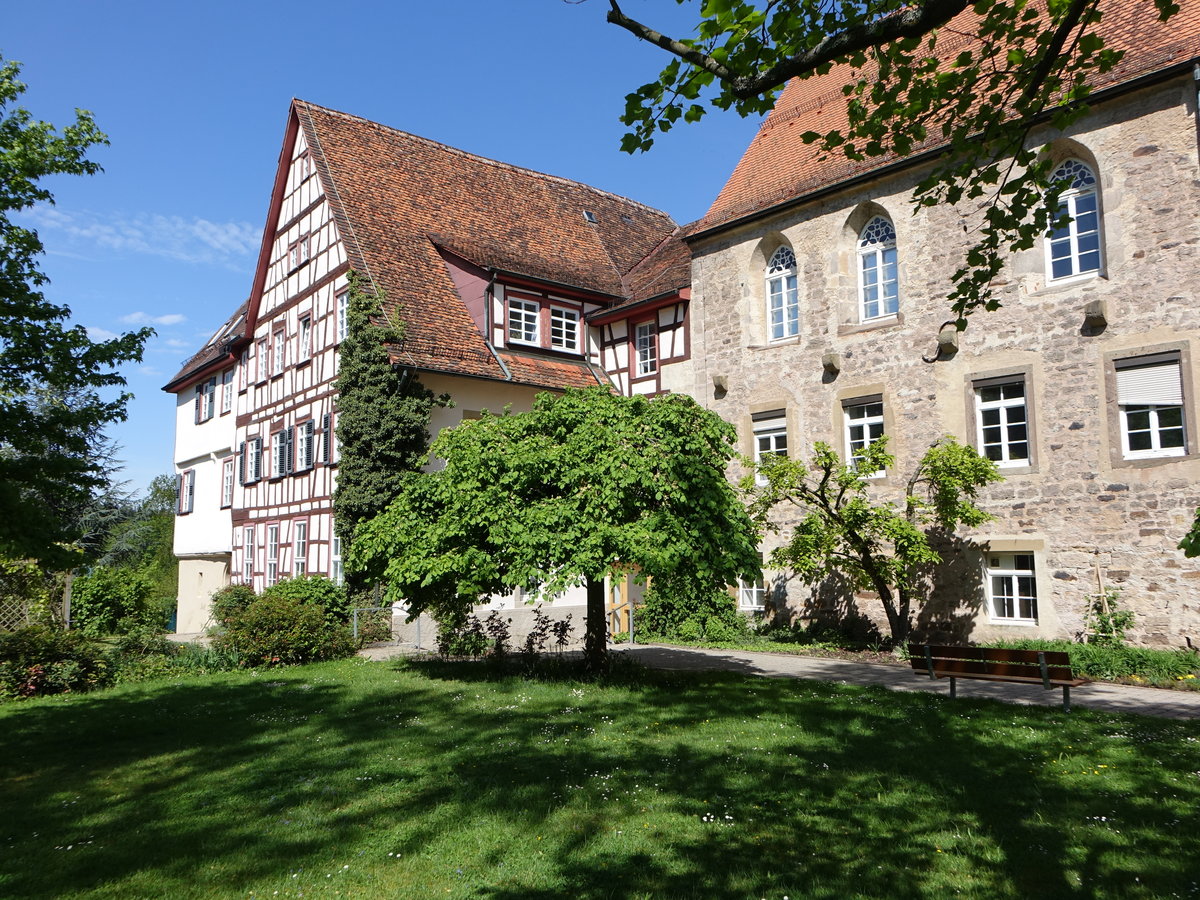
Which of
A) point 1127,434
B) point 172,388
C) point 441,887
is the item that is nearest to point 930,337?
point 1127,434

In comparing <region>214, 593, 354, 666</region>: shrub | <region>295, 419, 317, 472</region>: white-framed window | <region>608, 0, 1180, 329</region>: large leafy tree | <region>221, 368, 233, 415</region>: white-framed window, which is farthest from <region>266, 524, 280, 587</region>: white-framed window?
<region>608, 0, 1180, 329</region>: large leafy tree

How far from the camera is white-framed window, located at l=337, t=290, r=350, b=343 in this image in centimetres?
2075

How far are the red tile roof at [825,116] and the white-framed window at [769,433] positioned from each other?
14.0 feet

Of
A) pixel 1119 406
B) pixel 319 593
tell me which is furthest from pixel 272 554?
pixel 1119 406

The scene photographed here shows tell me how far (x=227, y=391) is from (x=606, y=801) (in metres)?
25.2

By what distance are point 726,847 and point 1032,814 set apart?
2.09 m

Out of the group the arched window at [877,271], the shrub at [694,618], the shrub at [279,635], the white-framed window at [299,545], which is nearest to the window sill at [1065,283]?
the arched window at [877,271]

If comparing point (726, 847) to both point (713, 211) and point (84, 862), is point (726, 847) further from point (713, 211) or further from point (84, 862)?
point (713, 211)

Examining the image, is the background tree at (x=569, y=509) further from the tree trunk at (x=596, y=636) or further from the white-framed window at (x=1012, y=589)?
the white-framed window at (x=1012, y=589)

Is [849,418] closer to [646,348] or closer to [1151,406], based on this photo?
[1151,406]

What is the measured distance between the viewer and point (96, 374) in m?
9.80

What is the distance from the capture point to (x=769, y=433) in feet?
60.0

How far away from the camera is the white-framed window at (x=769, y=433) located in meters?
18.0

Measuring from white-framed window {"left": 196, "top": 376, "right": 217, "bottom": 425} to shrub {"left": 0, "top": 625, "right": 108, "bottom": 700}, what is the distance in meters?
17.0
